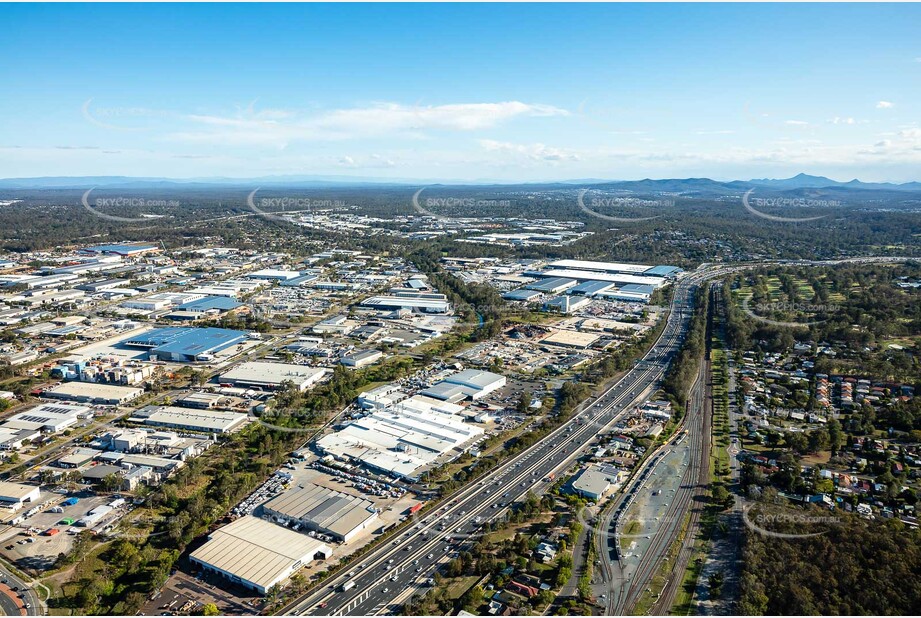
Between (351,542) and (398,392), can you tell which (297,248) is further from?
(351,542)

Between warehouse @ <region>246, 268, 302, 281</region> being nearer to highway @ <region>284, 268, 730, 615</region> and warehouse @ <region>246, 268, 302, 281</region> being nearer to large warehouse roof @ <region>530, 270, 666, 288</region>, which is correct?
large warehouse roof @ <region>530, 270, 666, 288</region>

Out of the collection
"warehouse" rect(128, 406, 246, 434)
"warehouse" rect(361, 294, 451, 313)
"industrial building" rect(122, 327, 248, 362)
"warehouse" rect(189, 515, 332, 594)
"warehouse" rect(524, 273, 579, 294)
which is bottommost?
"warehouse" rect(189, 515, 332, 594)

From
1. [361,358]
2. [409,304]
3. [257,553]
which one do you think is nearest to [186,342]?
[361,358]

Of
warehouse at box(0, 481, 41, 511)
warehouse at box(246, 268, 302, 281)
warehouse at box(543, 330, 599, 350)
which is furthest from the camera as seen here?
warehouse at box(246, 268, 302, 281)

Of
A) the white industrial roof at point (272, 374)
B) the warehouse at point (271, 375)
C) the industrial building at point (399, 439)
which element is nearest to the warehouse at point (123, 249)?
the white industrial roof at point (272, 374)

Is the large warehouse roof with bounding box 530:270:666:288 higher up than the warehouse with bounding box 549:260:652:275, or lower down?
lower down

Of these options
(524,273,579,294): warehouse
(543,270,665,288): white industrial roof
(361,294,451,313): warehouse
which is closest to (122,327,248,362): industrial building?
(361,294,451,313): warehouse
